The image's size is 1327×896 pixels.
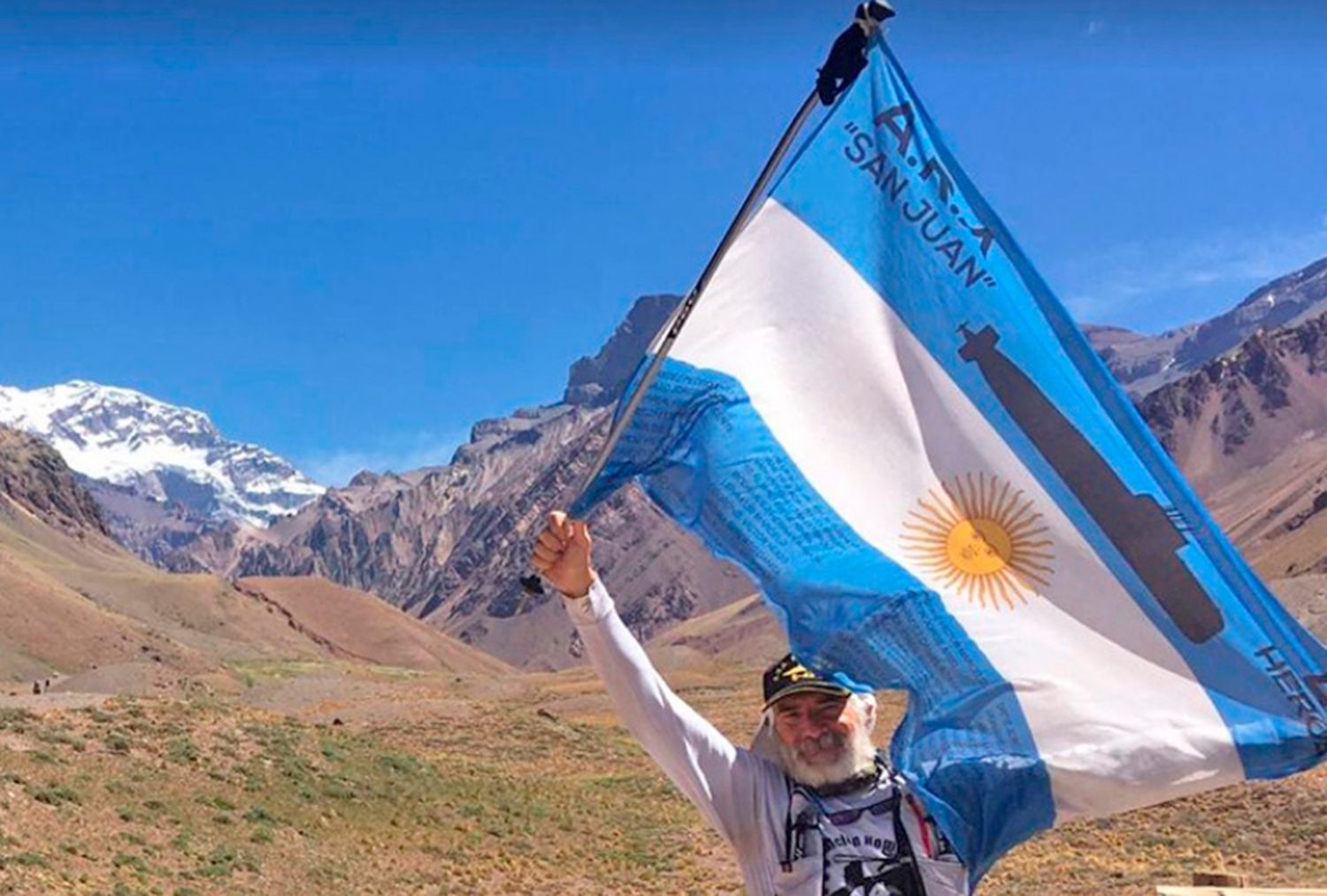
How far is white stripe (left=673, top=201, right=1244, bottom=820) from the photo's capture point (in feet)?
15.0

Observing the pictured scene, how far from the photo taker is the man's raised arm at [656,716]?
4344 mm

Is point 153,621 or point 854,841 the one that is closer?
point 854,841

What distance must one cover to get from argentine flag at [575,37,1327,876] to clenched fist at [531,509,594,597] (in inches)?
26.7

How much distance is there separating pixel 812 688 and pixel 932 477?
1309mm

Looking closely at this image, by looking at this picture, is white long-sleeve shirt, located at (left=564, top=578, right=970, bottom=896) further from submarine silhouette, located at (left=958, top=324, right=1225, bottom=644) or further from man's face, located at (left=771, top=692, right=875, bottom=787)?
submarine silhouette, located at (left=958, top=324, right=1225, bottom=644)

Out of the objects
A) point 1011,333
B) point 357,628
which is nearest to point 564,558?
point 1011,333

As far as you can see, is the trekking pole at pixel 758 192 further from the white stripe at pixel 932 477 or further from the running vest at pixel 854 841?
the running vest at pixel 854 841

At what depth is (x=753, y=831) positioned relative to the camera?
431 cm

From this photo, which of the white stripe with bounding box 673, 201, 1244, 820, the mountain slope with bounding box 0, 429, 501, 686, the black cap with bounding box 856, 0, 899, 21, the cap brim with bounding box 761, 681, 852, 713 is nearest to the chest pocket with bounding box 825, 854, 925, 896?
the cap brim with bounding box 761, 681, 852, 713

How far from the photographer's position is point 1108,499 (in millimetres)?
5109

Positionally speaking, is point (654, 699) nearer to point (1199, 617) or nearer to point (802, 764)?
point (802, 764)

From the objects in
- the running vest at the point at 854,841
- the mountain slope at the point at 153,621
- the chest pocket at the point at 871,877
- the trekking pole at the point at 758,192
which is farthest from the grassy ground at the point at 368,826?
the mountain slope at the point at 153,621

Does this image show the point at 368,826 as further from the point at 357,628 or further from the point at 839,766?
the point at 357,628

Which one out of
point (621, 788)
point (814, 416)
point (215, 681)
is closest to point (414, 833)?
point (621, 788)
